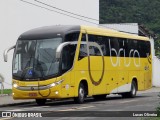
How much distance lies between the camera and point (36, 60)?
930 inches

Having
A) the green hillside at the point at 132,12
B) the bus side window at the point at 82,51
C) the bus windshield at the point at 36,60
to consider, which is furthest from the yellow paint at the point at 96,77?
the green hillside at the point at 132,12

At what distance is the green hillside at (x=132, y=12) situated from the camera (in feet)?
268

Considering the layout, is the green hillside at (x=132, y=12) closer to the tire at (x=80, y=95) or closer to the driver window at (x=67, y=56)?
the tire at (x=80, y=95)

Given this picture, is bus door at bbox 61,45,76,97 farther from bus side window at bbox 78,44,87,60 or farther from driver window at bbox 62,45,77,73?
bus side window at bbox 78,44,87,60

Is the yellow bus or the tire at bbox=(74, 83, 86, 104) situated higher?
the yellow bus

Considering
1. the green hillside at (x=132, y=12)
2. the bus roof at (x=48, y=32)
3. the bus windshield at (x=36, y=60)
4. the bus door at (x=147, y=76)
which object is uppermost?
the green hillside at (x=132, y=12)

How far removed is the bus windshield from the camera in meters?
23.3

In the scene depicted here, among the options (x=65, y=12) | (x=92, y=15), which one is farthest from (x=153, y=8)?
(x=65, y=12)

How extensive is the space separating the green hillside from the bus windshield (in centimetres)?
5694

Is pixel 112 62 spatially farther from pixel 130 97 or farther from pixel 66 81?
pixel 66 81

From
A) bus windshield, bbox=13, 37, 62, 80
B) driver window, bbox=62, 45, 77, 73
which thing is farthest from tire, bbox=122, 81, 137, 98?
bus windshield, bbox=13, 37, 62, 80

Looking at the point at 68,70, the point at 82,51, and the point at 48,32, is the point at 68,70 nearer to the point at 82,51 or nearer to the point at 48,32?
the point at 82,51

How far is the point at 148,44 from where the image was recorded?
34.2m

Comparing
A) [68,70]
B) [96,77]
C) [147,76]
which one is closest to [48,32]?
[68,70]
